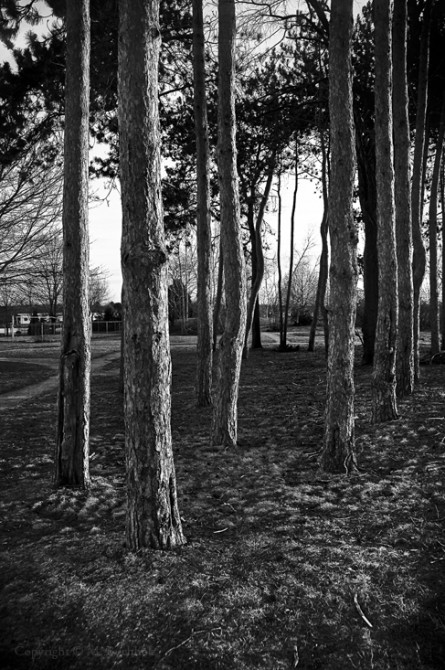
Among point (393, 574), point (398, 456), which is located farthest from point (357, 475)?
point (393, 574)

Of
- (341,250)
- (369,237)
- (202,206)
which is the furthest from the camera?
(369,237)

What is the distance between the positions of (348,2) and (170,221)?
10.7m

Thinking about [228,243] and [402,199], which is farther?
[402,199]

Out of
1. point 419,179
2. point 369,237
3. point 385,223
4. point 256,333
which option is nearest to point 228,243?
point 385,223

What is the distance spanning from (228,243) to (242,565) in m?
4.06

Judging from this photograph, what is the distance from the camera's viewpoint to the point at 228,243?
6371 mm

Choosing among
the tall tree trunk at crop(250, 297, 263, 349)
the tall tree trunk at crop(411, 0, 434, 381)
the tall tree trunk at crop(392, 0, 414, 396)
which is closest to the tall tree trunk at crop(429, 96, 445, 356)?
the tall tree trunk at crop(411, 0, 434, 381)

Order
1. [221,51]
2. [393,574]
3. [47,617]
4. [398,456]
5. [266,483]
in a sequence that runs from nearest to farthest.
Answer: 1. [47,617]
2. [393,574]
3. [266,483]
4. [398,456]
5. [221,51]

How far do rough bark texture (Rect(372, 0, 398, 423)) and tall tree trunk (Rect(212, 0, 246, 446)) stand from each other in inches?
85.3

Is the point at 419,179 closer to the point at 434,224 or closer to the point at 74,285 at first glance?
the point at 434,224

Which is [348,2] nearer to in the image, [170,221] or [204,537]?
[204,537]

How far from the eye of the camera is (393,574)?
131 inches

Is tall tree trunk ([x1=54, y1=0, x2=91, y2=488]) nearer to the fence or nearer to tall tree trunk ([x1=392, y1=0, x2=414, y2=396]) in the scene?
tall tree trunk ([x1=392, y1=0, x2=414, y2=396])

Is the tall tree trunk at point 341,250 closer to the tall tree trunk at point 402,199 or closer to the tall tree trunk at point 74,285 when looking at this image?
the tall tree trunk at point 74,285
